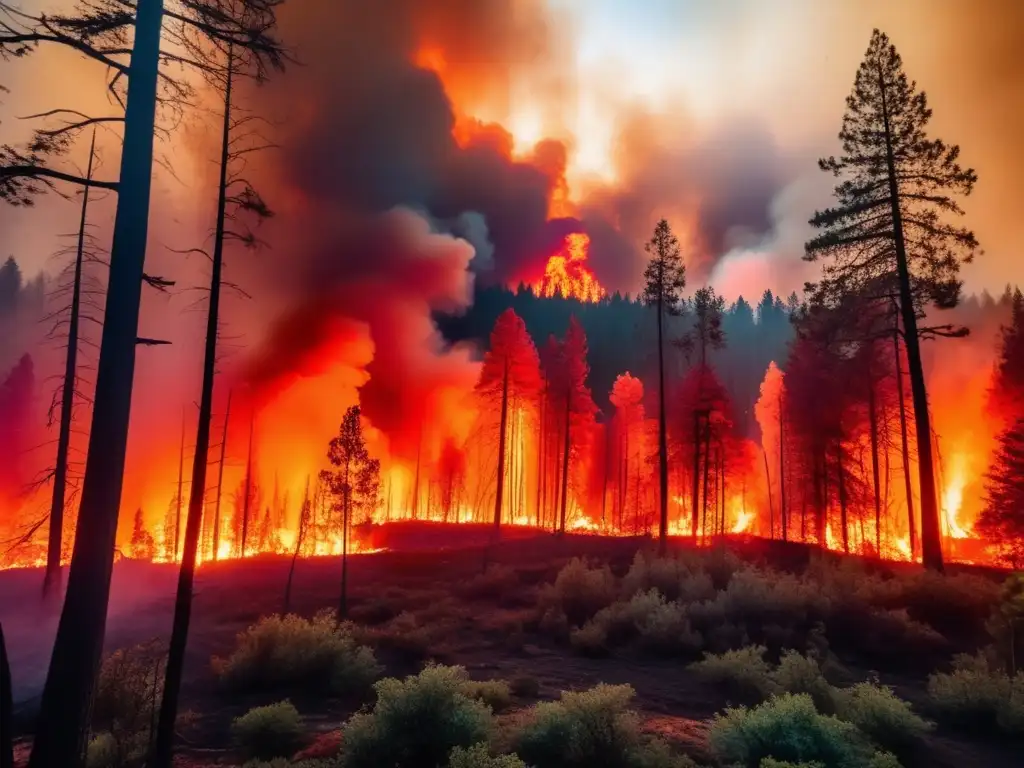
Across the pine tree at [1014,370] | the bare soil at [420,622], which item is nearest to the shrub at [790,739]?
the bare soil at [420,622]

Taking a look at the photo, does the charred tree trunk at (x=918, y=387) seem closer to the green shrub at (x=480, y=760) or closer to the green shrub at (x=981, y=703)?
the green shrub at (x=981, y=703)

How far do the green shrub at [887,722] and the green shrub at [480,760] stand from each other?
4.90 meters

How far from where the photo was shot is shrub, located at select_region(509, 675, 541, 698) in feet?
34.1

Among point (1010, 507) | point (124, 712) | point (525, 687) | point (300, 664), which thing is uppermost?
point (1010, 507)

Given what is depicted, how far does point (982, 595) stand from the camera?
46.0ft

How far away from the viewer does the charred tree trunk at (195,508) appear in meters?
8.02

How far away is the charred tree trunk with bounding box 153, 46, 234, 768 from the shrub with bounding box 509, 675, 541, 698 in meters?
5.74

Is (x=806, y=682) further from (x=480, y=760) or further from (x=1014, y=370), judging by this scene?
Answer: (x=1014, y=370)

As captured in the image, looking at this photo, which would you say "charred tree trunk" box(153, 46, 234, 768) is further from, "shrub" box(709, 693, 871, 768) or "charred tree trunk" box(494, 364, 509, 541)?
"charred tree trunk" box(494, 364, 509, 541)

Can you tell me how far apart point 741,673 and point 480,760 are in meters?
6.69

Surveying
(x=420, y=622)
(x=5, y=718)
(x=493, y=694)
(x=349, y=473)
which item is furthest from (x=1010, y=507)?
(x=5, y=718)

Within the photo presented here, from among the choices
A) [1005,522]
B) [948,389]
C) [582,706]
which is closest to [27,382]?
[582,706]

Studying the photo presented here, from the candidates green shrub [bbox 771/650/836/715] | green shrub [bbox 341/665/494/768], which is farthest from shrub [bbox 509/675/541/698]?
green shrub [bbox 771/650/836/715]

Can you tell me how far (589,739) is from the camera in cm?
658
